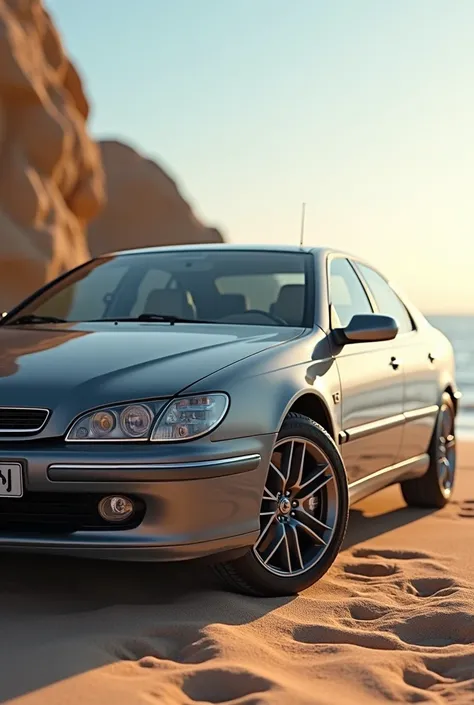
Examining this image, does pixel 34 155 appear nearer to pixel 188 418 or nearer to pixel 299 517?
pixel 299 517

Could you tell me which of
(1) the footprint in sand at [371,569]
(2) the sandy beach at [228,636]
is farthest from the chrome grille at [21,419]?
(1) the footprint in sand at [371,569]

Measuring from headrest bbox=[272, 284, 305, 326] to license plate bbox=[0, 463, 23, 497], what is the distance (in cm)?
160

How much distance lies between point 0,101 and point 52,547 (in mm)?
25880

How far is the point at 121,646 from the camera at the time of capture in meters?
3.23

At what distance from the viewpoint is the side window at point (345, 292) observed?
194 inches

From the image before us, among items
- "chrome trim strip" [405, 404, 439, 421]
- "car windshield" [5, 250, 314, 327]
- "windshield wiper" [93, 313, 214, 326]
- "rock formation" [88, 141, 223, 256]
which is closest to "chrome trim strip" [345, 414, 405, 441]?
"chrome trim strip" [405, 404, 439, 421]

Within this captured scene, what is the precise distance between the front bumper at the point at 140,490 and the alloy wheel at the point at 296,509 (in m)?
0.33

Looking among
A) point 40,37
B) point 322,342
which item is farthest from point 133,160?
point 322,342

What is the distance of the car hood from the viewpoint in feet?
11.6

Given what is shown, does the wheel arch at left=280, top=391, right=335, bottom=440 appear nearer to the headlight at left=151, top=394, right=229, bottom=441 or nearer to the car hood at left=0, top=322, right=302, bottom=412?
the car hood at left=0, top=322, right=302, bottom=412

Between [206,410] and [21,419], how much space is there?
0.59 metres

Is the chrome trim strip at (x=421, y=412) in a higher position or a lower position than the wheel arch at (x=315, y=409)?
lower

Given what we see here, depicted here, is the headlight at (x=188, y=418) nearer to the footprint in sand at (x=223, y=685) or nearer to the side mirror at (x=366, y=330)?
the footprint in sand at (x=223, y=685)

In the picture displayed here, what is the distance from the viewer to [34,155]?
29016 millimetres
